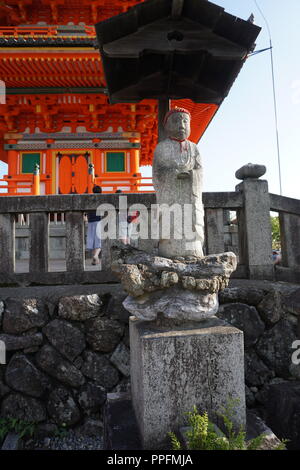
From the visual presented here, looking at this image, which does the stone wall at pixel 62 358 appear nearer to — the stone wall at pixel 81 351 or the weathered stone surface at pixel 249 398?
Result: the stone wall at pixel 81 351

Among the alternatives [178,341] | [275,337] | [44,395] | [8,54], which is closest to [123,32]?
[178,341]

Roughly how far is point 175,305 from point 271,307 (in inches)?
68.1

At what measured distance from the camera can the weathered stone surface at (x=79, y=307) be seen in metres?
3.23

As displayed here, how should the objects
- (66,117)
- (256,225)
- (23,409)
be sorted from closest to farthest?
(23,409) < (256,225) < (66,117)

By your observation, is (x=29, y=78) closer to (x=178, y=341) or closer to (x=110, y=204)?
(x=110, y=204)

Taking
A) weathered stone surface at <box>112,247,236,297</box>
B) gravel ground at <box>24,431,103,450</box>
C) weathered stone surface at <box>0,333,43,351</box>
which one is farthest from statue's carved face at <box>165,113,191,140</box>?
gravel ground at <box>24,431,103,450</box>

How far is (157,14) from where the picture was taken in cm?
272

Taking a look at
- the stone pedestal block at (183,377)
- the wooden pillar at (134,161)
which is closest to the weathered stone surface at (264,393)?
the stone pedestal block at (183,377)

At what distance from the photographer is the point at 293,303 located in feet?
11.0

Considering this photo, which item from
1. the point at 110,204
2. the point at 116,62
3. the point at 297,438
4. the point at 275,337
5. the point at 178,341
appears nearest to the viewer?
the point at 178,341

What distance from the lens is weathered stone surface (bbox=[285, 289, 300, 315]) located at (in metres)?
3.32

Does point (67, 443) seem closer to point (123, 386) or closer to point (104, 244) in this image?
point (123, 386)

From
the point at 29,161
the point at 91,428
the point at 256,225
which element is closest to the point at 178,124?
the point at 256,225

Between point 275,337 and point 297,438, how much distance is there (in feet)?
3.40
